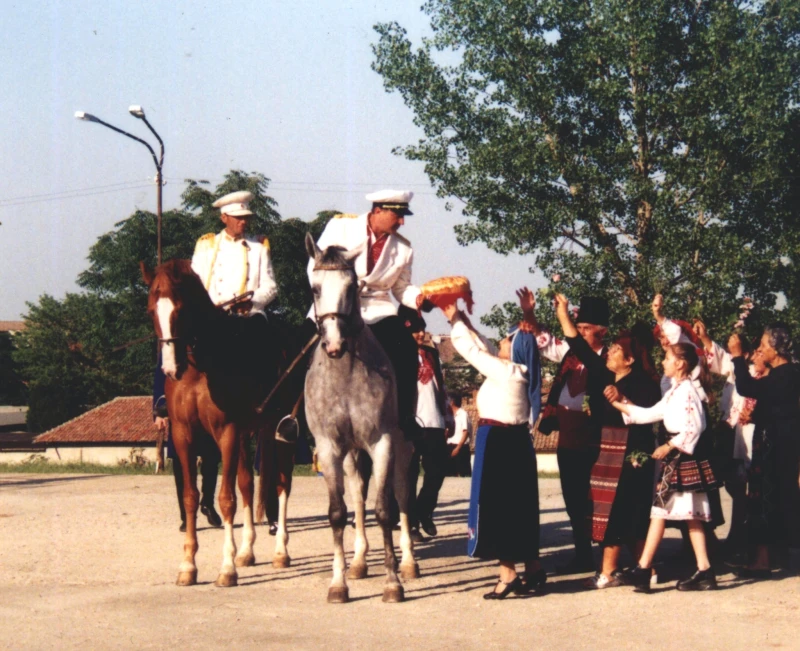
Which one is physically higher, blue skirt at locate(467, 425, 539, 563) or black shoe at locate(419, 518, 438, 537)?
blue skirt at locate(467, 425, 539, 563)

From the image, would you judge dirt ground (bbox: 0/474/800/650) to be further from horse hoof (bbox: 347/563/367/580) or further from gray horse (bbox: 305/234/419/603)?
gray horse (bbox: 305/234/419/603)

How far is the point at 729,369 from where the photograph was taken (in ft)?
36.4

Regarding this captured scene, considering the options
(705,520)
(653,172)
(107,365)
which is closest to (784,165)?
(653,172)

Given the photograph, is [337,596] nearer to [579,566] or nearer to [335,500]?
[335,500]

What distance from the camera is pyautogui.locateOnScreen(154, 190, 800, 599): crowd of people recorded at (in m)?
9.04

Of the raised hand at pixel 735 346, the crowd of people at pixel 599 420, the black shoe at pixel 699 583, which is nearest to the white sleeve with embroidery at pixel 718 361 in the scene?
the crowd of people at pixel 599 420

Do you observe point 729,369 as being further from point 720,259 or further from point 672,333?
point 720,259

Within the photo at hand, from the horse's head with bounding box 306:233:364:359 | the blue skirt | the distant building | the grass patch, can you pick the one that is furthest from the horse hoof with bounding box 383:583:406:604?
the distant building

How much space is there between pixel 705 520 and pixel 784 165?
26.1m

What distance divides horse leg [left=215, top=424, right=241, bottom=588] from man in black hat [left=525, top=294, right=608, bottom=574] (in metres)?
2.68

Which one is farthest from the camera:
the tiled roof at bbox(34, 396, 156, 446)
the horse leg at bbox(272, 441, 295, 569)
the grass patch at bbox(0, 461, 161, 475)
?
the tiled roof at bbox(34, 396, 156, 446)

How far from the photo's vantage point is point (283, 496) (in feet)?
37.7

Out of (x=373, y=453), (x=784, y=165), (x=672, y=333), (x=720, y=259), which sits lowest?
(x=373, y=453)

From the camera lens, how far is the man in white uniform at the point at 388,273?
964cm
